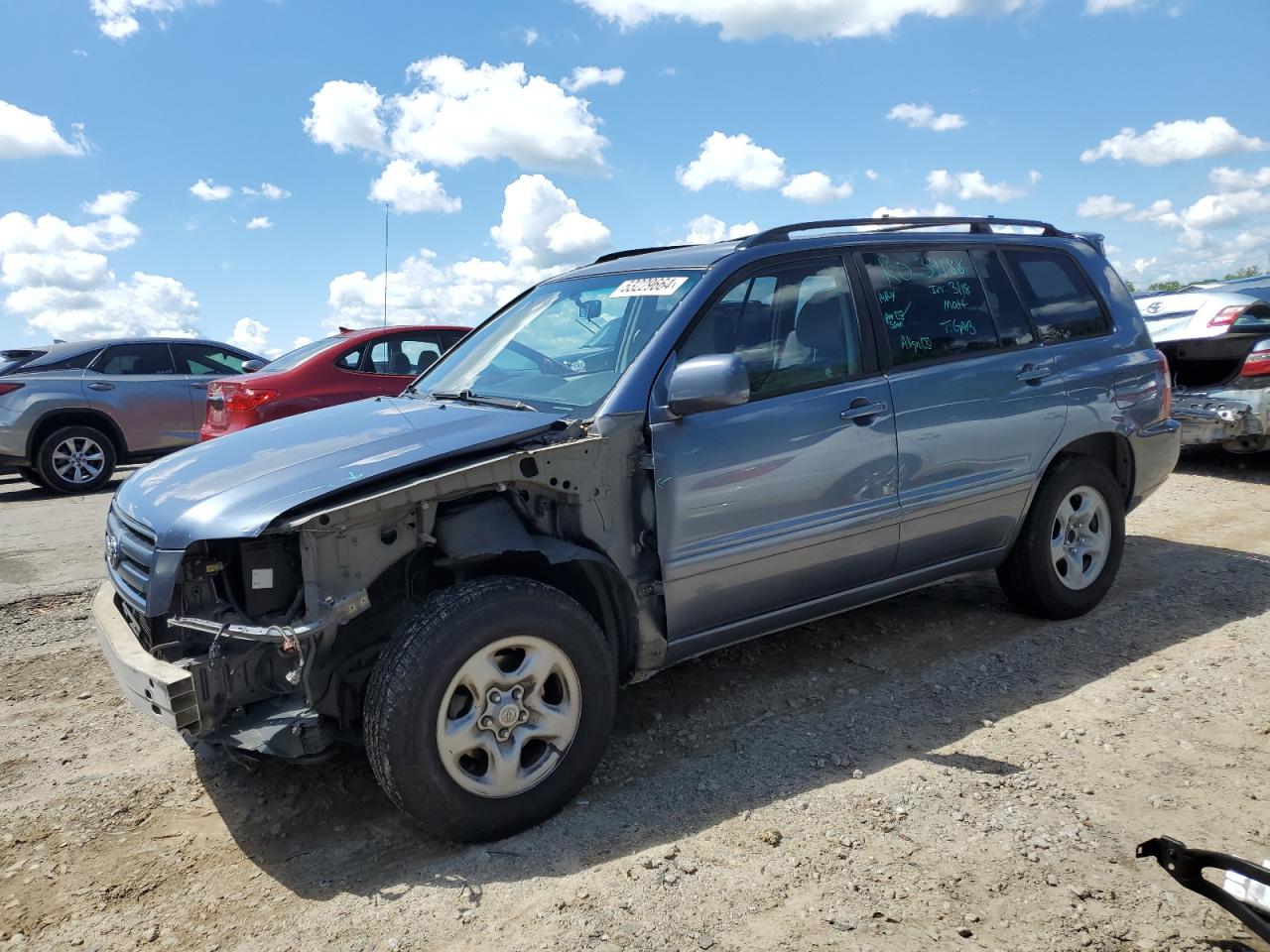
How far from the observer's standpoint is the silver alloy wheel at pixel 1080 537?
14.9 feet

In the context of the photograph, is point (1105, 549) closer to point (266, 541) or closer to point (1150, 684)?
point (1150, 684)

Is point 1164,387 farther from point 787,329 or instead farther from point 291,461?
point 291,461

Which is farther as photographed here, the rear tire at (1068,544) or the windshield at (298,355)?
the windshield at (298,355)

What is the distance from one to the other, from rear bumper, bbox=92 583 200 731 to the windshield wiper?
1.43 m

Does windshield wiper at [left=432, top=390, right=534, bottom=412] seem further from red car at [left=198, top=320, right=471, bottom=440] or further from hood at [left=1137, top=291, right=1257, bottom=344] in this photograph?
hood at [left=1137, top=291, right=1257, bottom=344]

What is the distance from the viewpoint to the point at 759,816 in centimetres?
298

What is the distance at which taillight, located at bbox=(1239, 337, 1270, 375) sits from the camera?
7490mm

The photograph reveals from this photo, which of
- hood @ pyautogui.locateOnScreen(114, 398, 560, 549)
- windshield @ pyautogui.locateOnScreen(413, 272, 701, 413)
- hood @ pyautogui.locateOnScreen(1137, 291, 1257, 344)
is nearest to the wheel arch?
windshield @ pyautogui.locateOnScreen(413, 272, 701, 413)

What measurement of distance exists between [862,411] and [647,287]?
0.98 meters

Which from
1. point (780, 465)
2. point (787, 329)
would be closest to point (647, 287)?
point (787, 329)

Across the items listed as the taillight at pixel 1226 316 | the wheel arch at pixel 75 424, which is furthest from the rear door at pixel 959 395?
the wheel arch at pixel 75 424

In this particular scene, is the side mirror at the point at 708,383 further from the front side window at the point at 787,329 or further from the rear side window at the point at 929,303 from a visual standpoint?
the rear side window at the point at 929,303

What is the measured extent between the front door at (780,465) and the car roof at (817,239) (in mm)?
117

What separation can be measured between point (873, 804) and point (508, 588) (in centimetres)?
136
